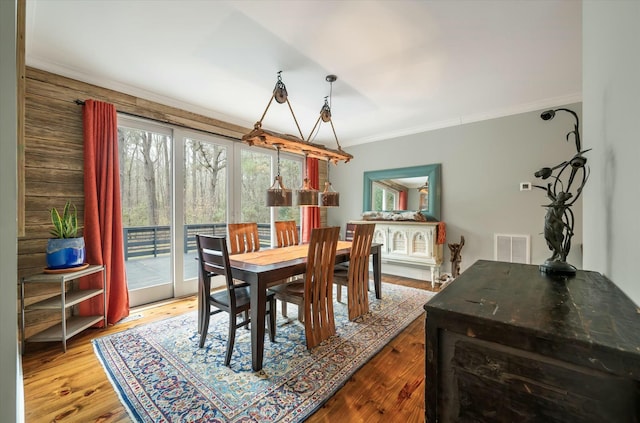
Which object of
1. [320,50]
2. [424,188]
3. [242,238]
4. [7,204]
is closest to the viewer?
[7,204]

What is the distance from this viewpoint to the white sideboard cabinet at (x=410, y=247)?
3.83 m

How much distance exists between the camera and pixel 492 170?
3621 millimetres

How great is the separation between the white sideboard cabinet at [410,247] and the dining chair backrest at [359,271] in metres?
1.47

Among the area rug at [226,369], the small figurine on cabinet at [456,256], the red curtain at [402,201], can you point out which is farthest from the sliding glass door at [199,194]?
the small figurine on cabinet at [456,256]

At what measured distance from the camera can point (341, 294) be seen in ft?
11.0

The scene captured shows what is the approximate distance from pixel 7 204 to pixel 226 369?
157 centimetres

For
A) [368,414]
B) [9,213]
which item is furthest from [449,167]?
[9,213]

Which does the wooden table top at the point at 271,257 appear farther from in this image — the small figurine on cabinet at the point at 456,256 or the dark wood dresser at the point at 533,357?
the small figurine on cabinet at the point at 456,256

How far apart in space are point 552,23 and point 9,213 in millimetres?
3178

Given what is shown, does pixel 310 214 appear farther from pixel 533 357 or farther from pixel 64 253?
pixel 533 357

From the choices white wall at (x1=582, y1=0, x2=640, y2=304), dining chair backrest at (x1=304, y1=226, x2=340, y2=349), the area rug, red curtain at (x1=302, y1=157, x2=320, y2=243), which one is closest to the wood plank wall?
the area rug

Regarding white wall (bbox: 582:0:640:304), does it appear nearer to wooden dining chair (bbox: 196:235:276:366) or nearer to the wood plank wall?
wooden dining chair (bbox: 196:235:276:366)

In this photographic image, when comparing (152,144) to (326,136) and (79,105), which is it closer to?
(79,105)

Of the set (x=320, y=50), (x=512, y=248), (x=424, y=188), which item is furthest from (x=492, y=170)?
(x=320, y=50)
